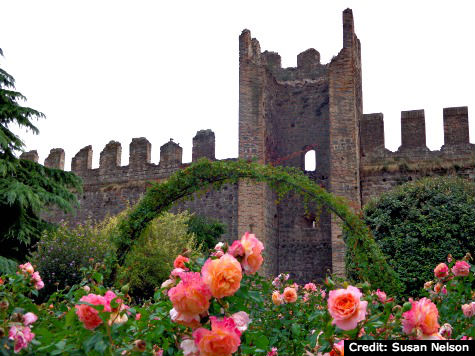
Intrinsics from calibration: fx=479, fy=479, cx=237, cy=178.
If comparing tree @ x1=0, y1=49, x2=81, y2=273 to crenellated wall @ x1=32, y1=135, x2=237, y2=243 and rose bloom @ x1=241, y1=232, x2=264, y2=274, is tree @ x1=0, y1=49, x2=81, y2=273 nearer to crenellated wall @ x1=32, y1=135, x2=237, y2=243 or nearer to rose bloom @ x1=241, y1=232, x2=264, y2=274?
crenellated wall @ x1=32, y1=135, x2=237, y2=243

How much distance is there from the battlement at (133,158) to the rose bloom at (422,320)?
14.1 meters

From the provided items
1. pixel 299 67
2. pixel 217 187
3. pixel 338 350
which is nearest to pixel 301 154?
pixel 299 67

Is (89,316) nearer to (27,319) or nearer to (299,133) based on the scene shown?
(27,319)

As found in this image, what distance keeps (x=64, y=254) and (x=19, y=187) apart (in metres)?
2.06

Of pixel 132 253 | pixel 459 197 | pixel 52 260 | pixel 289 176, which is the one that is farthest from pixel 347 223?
pixel 52 260

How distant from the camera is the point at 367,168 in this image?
14.0m

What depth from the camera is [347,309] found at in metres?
1.79

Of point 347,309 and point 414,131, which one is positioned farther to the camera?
point 414,131

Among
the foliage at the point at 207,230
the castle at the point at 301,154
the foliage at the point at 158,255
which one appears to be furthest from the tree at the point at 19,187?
the castle at the point at 301,154

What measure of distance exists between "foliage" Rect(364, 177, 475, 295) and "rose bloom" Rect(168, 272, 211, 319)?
683cm

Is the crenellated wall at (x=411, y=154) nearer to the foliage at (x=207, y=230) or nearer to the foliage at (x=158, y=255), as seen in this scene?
the foliage at (x=207, y=230)

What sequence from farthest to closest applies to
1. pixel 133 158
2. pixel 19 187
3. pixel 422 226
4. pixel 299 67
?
pixel 133 158 < pixel 299 67 < pixel 19 187 < pixel 422 226

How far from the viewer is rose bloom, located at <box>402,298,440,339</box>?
5.96 ft

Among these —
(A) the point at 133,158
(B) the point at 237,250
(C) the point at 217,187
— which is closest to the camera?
(B) the point at 237,250
